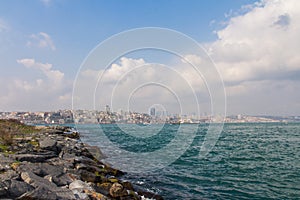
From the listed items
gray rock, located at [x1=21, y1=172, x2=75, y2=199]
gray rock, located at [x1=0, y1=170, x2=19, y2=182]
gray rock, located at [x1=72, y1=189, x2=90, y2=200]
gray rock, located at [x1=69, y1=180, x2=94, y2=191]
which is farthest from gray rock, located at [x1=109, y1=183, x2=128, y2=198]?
gray rock, located at [x1=0, y1=170, x2=19, y2=182]

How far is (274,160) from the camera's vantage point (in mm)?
22328

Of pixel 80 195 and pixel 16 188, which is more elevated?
pixel 16 188

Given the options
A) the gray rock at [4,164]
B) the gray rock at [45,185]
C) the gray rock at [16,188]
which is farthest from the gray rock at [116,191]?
the gray rock at [4,164]

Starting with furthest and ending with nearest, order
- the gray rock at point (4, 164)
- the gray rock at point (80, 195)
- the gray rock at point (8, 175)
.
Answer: the gray rock at point (4, 164) < the gray rock at point (80, 195) < the gray rock at point (8, 175)

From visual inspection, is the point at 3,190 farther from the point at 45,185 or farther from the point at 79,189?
the point at 79,189

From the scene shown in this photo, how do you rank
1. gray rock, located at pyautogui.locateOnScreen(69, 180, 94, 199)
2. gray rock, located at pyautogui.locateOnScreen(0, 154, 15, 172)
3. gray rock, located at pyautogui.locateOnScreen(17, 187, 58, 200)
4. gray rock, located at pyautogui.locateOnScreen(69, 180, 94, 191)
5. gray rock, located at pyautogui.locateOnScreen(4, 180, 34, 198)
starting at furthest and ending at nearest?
gray rock, located at pyautogui.locateOnScreen(69, 180, 94, 191)
gray rock, located at pyautogui.locateOnScreen(0, 154, 15, 172)
gray rock, located at pyautogui.locateOnScreen(69, 180, 94, 199)
gray rock, located at pyautogui.locateOnScreen(4, 180, 34, 198)
gray rock, located at pyautogui.locateOnScreen(17, 187, 58, 200)

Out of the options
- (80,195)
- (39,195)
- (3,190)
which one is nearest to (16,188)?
(3,190)

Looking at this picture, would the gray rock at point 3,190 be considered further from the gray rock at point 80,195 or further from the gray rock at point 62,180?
the gray rock at point 62,180

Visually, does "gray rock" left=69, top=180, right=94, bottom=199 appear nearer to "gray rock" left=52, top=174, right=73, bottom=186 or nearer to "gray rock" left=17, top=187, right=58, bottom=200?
"gray rock" left=52, top=174, right=73, bottom=186

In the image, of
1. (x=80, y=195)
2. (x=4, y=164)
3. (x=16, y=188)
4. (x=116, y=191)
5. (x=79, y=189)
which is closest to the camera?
(x=16, y=188)

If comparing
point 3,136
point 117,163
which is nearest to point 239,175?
point 117,163

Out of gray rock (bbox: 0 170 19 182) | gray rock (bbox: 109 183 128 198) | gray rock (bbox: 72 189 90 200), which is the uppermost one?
gray rock (bbox: 0 170 19 182)

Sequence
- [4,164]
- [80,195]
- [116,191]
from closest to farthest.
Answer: [80,195]
[4,164]
[116,191]

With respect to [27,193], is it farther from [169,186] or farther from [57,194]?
[169,186]
